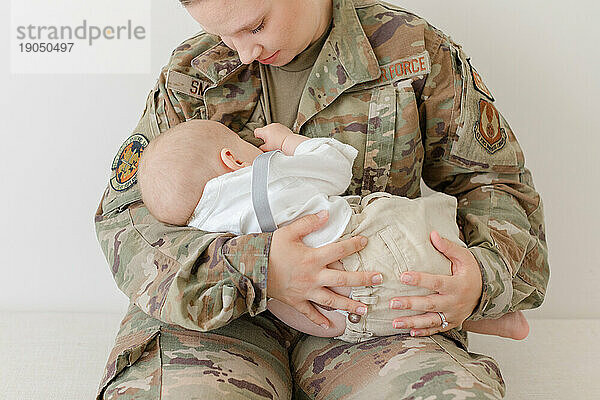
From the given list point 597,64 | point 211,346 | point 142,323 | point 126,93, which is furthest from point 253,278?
point 597,64

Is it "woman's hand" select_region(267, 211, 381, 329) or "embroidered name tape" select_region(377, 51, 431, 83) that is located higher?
"embroidered name tape" select_region(377, 51, 431, 83)

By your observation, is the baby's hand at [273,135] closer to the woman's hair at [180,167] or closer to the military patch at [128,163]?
the woman's hair at [180,167]

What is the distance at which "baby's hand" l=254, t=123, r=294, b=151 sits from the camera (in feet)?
4.31

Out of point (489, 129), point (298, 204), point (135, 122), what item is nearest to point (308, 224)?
point (298, 204)

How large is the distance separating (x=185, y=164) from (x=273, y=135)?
0.66 ft

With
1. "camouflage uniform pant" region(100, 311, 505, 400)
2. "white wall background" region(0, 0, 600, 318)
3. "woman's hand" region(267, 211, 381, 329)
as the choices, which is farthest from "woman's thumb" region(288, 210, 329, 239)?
"white wall background" region(0, 0, 600, 318)

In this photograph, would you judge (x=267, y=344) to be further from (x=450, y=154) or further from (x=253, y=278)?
(x=450, y=154)

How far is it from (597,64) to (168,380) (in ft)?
3.86

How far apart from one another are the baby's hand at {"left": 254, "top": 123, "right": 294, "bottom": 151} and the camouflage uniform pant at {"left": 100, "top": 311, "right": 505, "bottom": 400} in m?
0.30

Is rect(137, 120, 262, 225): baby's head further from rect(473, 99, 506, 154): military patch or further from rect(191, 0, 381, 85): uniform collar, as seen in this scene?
rect(473, 99, 506, 154): military patch

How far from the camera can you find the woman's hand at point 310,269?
3.76 feet

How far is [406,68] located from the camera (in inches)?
53.6

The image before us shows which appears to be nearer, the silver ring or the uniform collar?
the silver ring

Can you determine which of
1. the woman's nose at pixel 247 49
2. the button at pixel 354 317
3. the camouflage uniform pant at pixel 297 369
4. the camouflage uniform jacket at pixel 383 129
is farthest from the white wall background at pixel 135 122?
the button at pixel 354 317
